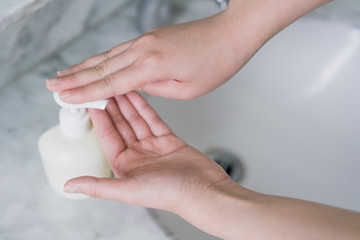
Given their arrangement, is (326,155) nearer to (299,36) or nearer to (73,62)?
(299,36)

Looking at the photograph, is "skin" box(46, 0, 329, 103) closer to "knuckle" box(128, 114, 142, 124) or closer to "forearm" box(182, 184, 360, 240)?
"knuckle" box(128, 114, 142, 124)

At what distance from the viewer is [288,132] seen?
31.6 inches

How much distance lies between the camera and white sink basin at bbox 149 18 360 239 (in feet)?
2.52

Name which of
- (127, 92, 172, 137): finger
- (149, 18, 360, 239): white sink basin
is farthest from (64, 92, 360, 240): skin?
(149, 18, 360, 239): white sink basin

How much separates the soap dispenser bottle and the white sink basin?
0.20m

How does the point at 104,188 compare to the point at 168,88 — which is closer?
the point at 104,188

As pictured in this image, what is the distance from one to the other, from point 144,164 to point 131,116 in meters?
0.08

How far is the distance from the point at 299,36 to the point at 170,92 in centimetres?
30

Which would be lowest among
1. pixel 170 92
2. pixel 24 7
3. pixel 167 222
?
pixel 167 222

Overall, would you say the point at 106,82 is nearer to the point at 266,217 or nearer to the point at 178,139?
the point at 178,139

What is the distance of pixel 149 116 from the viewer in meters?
0.63

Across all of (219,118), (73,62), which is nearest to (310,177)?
(219,118)

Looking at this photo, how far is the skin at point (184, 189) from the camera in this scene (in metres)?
0.50

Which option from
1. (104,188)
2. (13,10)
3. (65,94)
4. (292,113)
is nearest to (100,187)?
(104,188)
